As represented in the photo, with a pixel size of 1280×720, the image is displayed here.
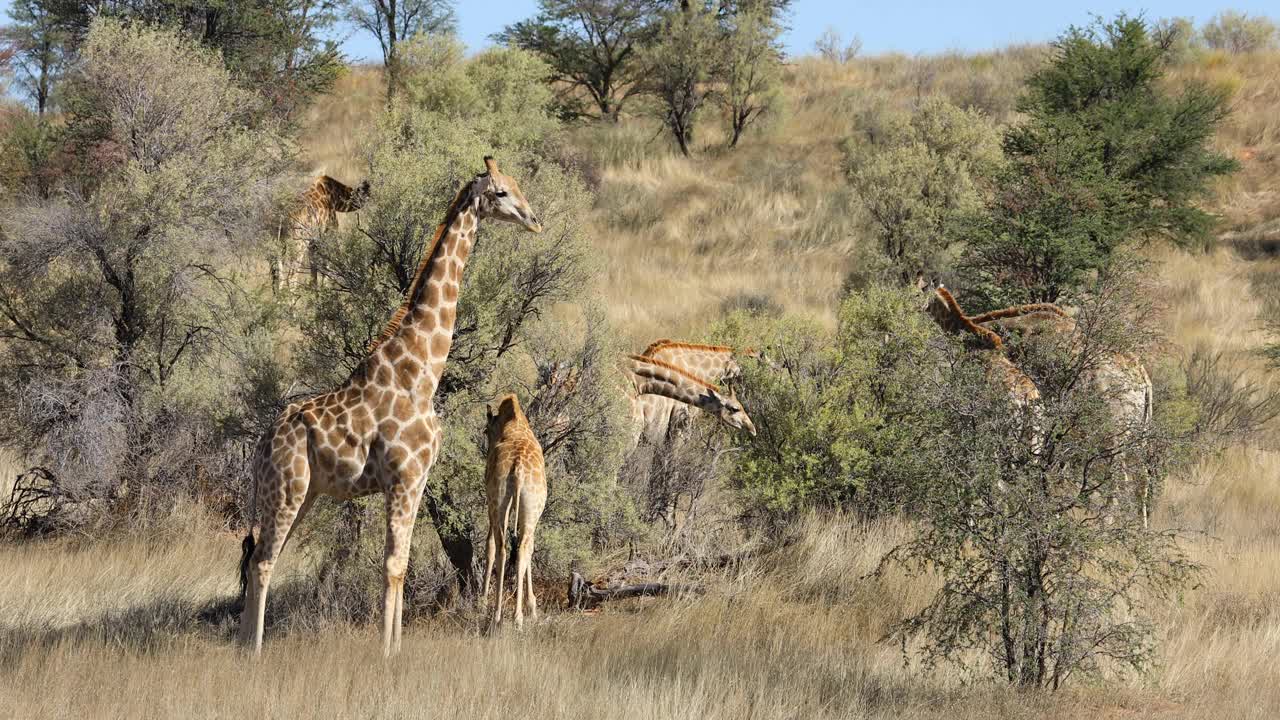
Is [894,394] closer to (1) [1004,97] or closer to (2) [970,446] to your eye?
(2) [970,446]

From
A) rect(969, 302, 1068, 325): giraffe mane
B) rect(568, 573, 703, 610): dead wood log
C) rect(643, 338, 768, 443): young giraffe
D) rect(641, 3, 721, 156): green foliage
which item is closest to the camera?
rect(568, 573, 703, 610): dead wood log

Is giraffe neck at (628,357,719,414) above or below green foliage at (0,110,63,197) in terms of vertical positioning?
below

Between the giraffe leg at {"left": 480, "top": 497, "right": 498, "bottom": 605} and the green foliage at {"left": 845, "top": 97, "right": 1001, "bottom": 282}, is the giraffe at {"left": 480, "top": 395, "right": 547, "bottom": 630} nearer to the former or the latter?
the giraffe leg at {"left": 480, "top": 497, "right": 498, "bottom": 605}

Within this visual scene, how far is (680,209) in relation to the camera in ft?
111

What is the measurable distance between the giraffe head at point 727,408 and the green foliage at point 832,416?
0.37 meters

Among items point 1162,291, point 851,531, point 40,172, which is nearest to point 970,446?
point 851,531

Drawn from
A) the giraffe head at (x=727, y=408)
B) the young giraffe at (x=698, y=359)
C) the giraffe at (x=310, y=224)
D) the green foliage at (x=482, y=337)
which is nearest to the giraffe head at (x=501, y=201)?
the green foliage at (x=482, y=337)

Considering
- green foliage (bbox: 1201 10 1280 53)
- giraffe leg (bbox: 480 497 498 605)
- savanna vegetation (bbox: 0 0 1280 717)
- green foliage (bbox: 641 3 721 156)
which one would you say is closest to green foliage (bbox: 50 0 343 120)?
savanna vegetation (bbox: 0 0 1280 717)

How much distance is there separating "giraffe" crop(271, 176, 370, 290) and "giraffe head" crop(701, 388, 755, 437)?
358 centimetres

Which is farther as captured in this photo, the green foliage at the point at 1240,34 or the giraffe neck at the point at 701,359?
the green foliage at the point at 1240,34

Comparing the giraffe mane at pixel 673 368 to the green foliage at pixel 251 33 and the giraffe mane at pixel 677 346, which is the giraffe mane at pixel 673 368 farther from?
the green foliage at pixel 251 33

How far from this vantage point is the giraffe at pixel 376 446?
7543 mm

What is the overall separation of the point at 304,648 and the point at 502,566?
133 centimetres

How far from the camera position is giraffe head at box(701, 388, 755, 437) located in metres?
12.1
